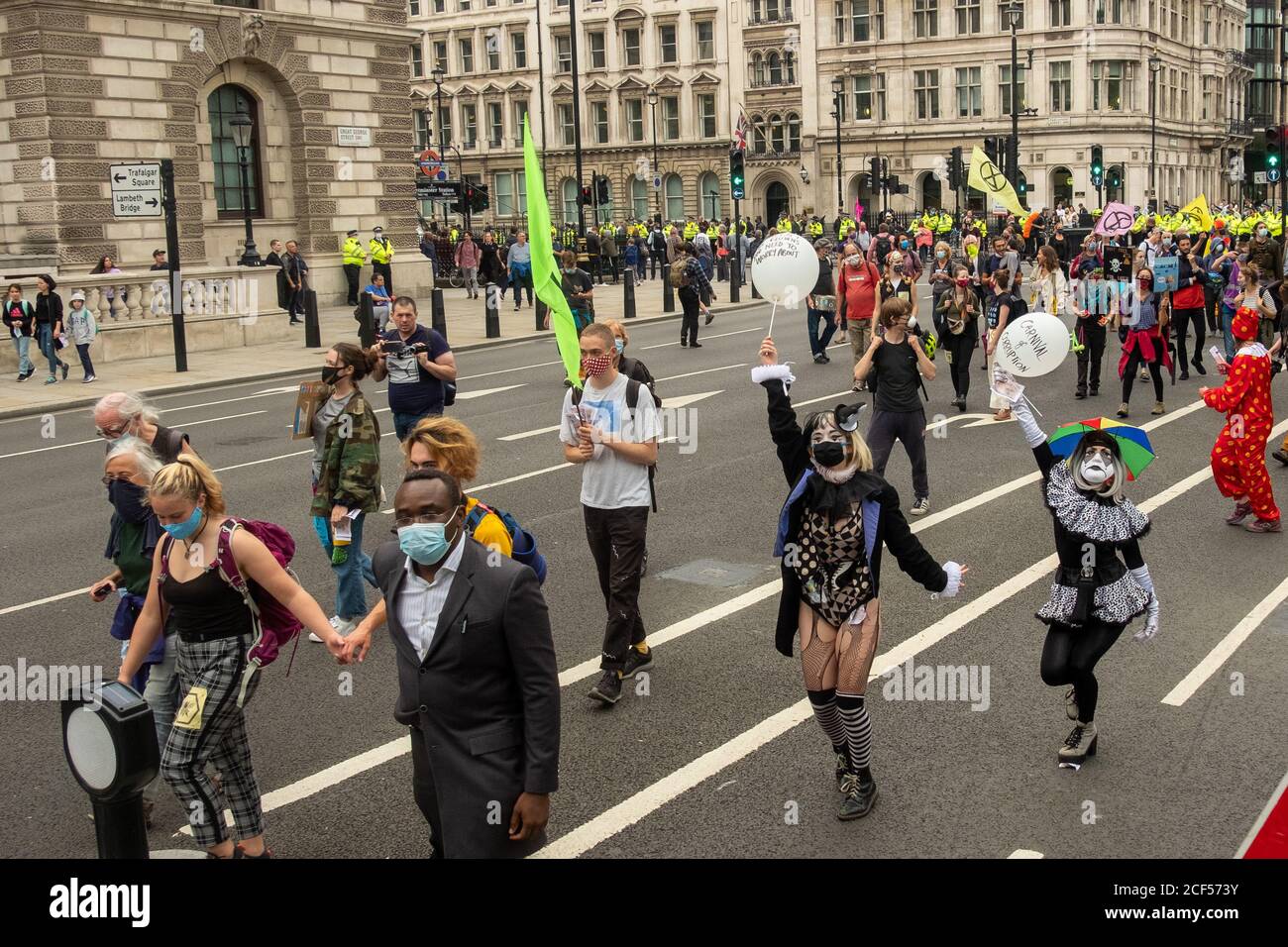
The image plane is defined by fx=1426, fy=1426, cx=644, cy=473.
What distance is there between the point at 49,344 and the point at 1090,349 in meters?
15.7

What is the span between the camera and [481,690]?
169 inches

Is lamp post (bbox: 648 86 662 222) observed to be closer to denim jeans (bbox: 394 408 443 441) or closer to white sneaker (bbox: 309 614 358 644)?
denim jeans (bbox: 394 408 443 441)

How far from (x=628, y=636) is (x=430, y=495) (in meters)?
3.12

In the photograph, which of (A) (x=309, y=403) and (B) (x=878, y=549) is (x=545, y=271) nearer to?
(A) (x=309, y=403)

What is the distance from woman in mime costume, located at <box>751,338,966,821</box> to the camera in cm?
586

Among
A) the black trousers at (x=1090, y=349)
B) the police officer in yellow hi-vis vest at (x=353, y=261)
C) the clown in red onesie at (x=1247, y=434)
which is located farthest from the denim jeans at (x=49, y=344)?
the clown in red onesie at (x=1247, y=434)

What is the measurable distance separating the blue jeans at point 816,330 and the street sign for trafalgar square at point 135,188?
424 inches

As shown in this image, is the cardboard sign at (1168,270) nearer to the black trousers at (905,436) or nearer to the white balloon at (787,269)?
the black trousers at (905,436)

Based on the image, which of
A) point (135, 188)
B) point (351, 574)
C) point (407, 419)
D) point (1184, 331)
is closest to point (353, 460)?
point (351, 574)

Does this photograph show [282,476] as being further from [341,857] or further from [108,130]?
[108,130]

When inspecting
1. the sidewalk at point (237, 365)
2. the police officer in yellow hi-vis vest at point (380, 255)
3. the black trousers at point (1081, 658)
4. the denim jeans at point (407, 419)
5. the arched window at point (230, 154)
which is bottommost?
the black trousers at point (1081, 658)

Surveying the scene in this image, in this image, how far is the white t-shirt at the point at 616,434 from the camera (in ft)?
24.4
